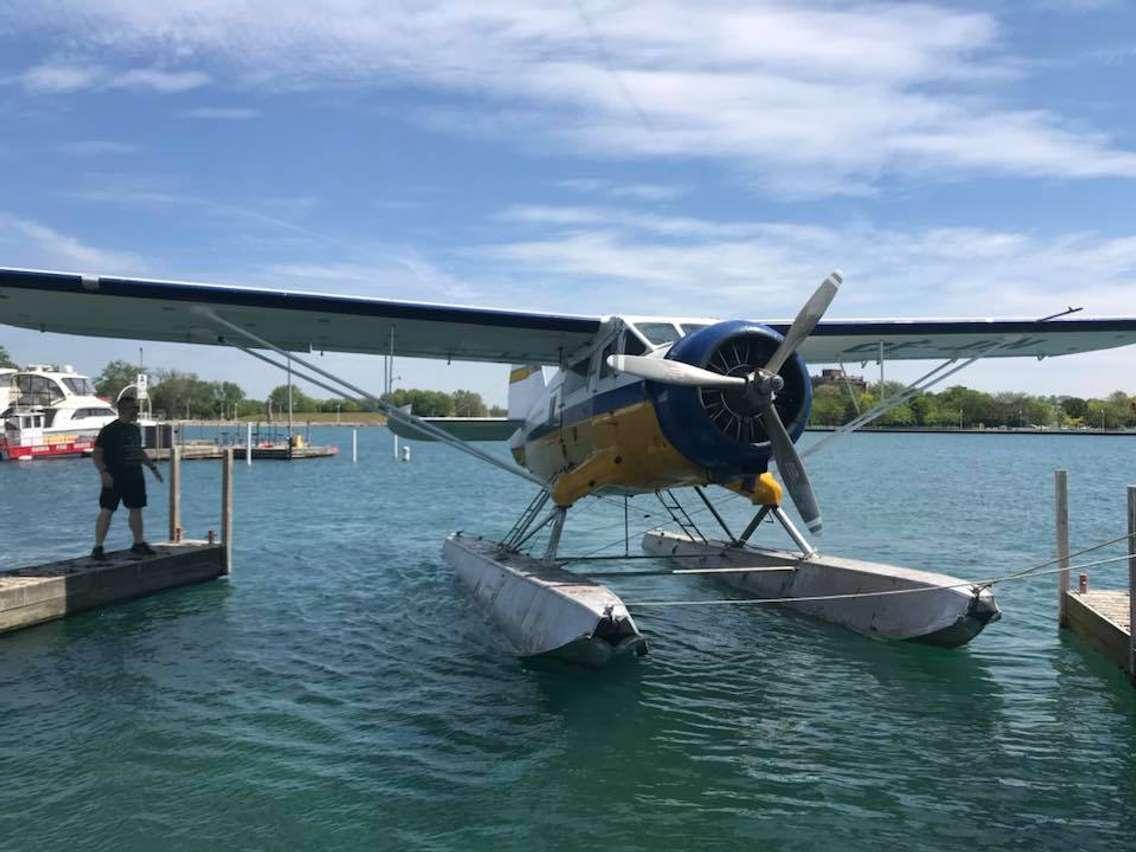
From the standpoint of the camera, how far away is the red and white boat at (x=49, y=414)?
165 ft

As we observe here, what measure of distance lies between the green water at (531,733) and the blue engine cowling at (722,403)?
6.70 feet

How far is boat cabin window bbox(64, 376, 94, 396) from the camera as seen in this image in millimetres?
54344

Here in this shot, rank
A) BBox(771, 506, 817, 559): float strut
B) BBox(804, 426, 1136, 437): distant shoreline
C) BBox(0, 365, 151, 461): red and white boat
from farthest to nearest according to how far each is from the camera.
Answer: BBox(804, 426, 1136, 437): distant shoreline
BBox(0, 365, 151, 461): red and white boat
BBox(771, 506, 817, 559): float strut

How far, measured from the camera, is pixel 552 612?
7.62m

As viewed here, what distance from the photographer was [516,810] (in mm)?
4984

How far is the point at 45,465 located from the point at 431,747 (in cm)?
5047

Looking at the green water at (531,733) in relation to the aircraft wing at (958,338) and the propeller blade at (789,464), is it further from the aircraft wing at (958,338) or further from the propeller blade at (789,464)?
the aircraft wing at (958,338)

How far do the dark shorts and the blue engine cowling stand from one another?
678 centimetres

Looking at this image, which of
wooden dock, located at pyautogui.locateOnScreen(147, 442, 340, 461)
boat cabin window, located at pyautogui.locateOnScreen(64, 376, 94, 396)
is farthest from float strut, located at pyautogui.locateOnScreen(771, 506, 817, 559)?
boat cabin window, located at pyautogui.locateOnScreen(64, 376, 94, 396)

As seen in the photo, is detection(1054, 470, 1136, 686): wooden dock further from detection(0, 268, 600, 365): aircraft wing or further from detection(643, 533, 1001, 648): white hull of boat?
detection(0, 268, 600, 365): aircraft wing

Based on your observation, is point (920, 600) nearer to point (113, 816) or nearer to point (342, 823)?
point (342, 823)

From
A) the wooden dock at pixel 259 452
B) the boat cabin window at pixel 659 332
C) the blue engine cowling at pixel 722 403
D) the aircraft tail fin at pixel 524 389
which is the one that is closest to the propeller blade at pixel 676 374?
the blue engine cowling at pixel 722 403

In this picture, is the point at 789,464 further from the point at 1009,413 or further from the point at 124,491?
the point at 1009,413

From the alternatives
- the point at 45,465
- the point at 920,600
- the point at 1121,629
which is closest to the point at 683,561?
the point at 920,600
